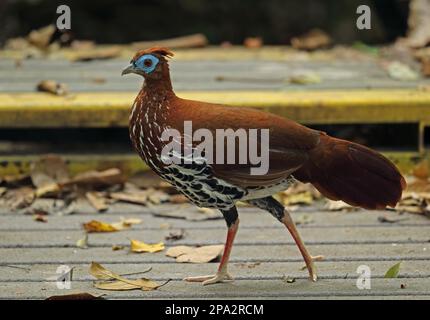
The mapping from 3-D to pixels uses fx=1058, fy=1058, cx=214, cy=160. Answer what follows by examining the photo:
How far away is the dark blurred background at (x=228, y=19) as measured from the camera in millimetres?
8047

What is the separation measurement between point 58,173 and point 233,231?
1.74 metres

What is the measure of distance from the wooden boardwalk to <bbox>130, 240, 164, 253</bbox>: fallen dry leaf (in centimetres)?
3

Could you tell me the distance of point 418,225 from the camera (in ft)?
16.8

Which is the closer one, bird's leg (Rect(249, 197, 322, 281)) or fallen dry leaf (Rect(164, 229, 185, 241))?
bird's leg (Rect(249, 197, 322, 281))

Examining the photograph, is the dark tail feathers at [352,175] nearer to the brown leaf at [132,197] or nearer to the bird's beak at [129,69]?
the bird's beak at [129,69]

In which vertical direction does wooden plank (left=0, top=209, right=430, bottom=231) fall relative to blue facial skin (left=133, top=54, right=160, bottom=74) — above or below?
below

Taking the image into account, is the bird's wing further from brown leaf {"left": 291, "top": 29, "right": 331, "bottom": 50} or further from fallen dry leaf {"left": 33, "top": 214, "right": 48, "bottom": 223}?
brown leaf {"left": 291, "top": 29, "right": 331, "bottom": 50}

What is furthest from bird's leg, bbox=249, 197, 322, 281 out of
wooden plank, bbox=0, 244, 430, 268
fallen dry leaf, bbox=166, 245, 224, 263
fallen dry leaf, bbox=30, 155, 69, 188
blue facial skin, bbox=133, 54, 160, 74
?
fallen dry leaf, bbox=30, 155, 69, 188

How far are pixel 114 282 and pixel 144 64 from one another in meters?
0.88

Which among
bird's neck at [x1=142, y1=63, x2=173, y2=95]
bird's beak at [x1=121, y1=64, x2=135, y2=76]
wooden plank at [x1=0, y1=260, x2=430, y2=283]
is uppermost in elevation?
bird's beak at [x1=121, y1=64, x2=135, y2=76]

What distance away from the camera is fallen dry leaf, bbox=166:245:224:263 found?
15.3 ft

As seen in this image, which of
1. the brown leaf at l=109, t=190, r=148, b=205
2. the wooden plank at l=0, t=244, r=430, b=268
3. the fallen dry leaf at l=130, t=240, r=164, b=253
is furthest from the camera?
the brown leaf at l=109, t=190, r=148, b=205

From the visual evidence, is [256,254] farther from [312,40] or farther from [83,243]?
[312,40]

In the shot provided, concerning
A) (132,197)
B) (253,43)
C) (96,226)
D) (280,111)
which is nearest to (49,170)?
(132,197)
